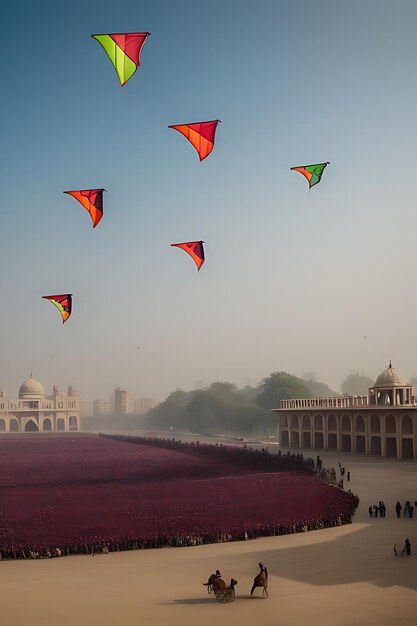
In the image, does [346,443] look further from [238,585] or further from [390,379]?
[238,585]

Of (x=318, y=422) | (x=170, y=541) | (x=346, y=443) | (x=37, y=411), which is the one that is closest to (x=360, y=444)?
(x=346, y=443)

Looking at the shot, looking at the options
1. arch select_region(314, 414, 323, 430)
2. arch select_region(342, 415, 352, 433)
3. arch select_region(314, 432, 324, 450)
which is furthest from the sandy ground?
arch select_region(314, 432, 324, 450)

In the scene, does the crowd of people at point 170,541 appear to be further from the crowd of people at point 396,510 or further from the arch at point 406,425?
the arch at point 406,425

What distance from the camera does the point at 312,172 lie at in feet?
111

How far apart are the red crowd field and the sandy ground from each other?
55.6 inches

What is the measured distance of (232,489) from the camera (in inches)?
1617

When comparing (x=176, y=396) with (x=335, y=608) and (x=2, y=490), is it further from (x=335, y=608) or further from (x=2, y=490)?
(x=335, y=608)

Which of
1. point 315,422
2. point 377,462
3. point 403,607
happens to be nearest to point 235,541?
point 403,607

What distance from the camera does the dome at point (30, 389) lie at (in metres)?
151

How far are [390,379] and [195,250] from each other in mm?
47147

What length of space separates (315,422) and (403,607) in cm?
6664

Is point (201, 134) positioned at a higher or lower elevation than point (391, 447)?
higher

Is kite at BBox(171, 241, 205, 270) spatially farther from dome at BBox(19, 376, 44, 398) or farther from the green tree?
dome at BBox(19, 376, 44, 398)

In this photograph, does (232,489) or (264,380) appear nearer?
(232,489)
